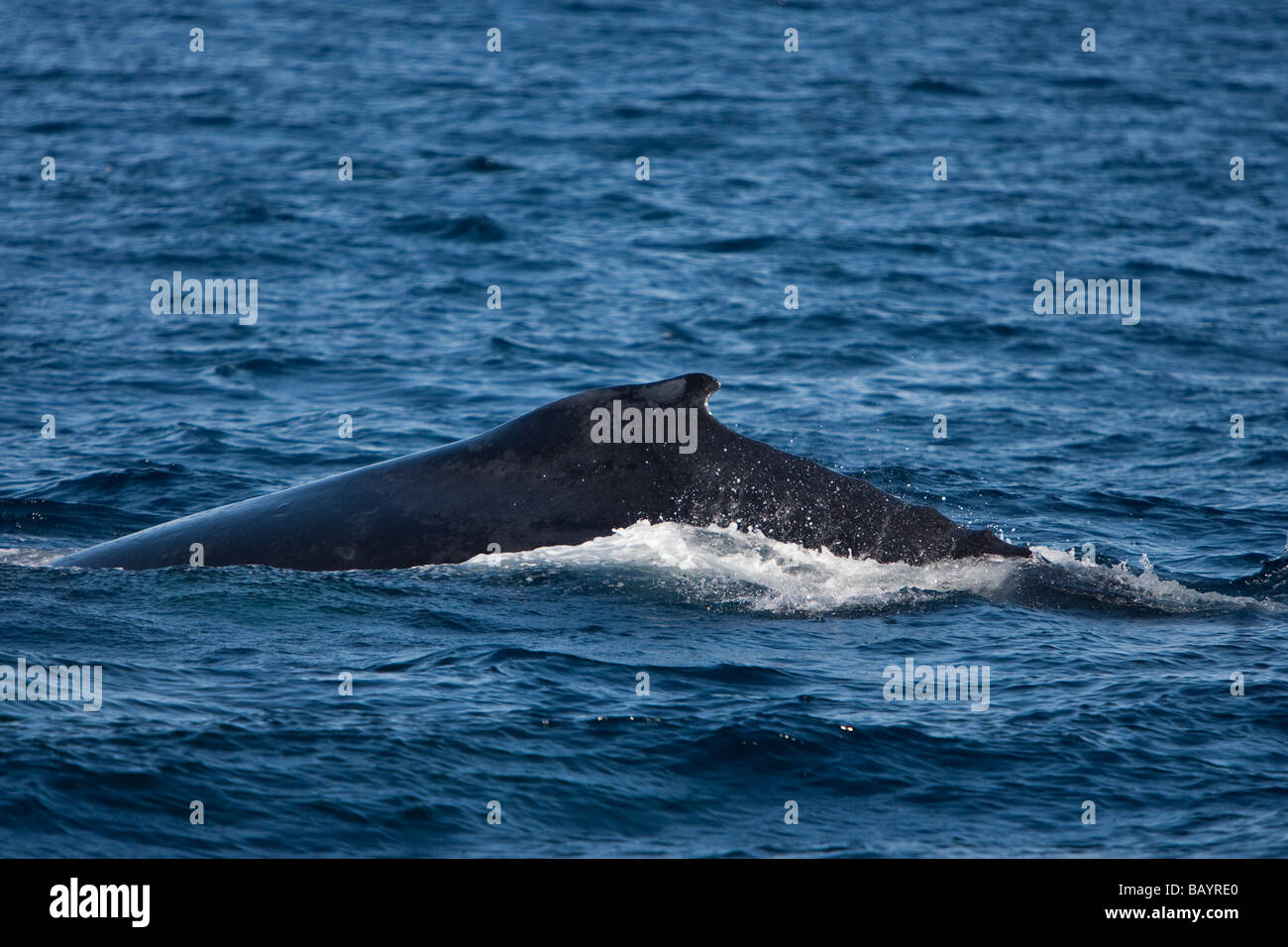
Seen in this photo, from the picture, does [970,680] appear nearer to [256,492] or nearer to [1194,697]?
[1194,697]

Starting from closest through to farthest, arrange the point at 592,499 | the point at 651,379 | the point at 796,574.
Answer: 1. the point at 592,499
2. the point at 796,574
3. the point at 651,379

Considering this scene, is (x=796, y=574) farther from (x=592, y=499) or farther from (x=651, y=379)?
(x=651, y=379)

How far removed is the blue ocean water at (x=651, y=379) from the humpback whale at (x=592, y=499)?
196mm

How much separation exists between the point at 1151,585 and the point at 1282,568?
1575mm

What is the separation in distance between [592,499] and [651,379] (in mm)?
9121

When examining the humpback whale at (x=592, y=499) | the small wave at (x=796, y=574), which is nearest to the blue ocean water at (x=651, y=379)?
the small wave at (x=796, y=574)

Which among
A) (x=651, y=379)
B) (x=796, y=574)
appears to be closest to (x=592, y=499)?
(x=796, y=574)

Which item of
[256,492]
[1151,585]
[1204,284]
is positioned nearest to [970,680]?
[1151,585]

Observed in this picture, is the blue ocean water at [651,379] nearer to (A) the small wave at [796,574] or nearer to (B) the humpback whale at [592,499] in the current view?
(A) the small wave at [796,574]

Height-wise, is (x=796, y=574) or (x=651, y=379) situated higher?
(x=651, y=379)

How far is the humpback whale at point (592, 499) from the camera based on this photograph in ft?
33.5

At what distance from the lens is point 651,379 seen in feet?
63.4

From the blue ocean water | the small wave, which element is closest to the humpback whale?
the small wave
